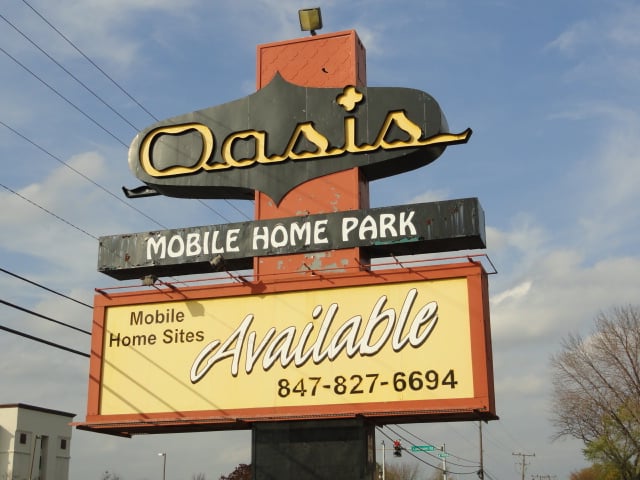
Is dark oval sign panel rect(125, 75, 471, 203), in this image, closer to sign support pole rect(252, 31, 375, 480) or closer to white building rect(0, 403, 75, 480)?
sign support pole rect(252, 31, 375, 480)

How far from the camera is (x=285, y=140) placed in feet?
63.2

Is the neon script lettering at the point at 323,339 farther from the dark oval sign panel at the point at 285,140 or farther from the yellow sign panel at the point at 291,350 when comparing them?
the dark oval sign panel at the point at 285,140

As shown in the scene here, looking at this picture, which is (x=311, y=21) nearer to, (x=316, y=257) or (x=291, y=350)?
(x=316, y=257)

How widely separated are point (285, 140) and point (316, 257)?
109 inches

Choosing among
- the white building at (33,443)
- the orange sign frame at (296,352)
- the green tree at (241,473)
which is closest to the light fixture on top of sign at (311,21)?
the orange sign frame at (296,352)

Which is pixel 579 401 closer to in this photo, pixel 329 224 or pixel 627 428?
pixel 627 428

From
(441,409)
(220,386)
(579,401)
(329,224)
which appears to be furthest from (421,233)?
(579,401)

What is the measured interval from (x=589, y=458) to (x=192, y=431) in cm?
4895

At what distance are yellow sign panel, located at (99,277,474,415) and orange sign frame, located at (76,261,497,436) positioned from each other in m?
0.02

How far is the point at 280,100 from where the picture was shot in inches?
770

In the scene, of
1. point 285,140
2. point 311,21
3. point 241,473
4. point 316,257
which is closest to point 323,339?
point 316,257

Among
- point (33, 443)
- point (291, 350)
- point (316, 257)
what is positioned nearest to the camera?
point (291, 350)

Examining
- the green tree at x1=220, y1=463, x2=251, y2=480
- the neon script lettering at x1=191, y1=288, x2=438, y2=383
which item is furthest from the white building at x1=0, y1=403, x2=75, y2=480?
the neon script lettering at x1=191, y1=288, x2=438, y2=383

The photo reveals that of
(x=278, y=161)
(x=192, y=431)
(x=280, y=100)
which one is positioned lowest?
(x=192, y=431)
